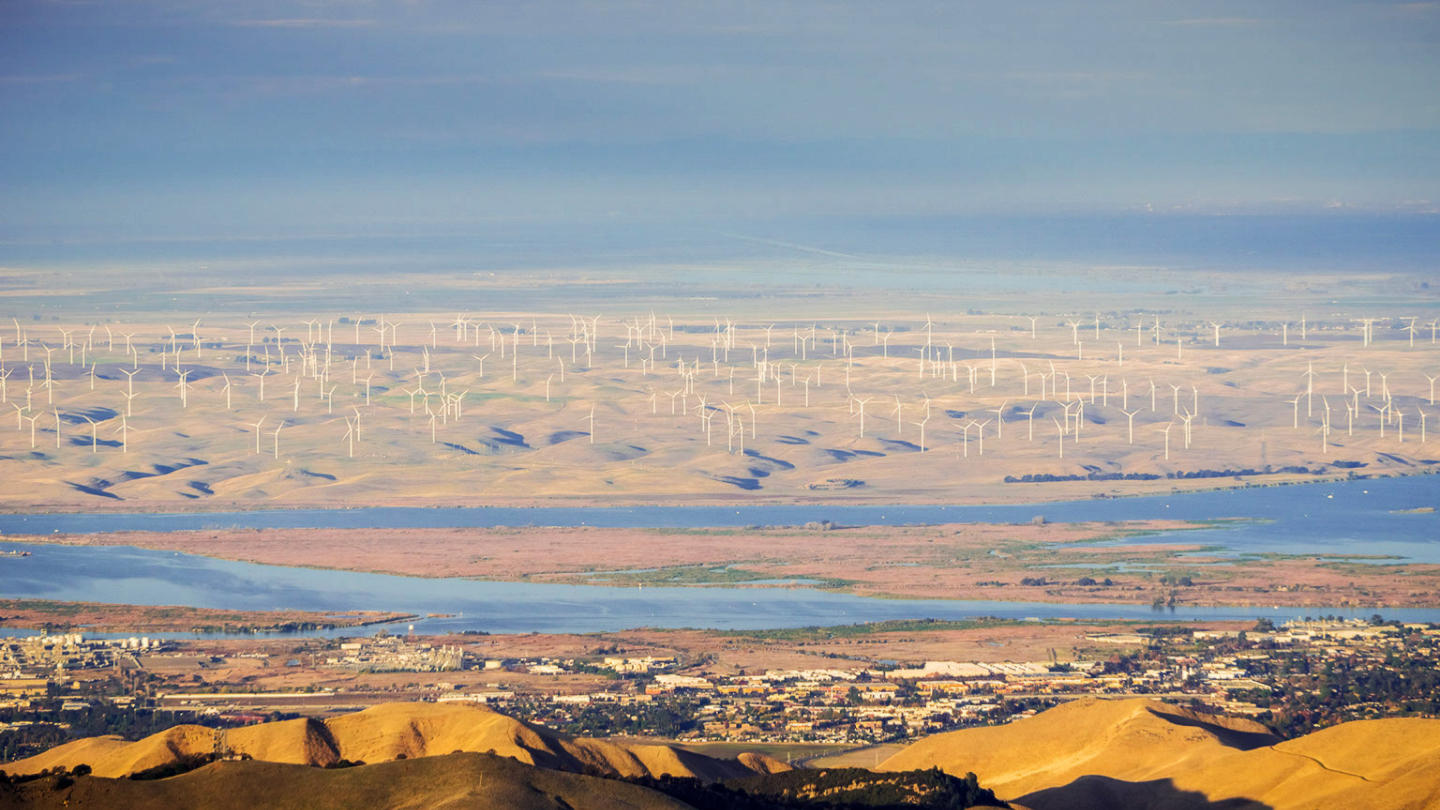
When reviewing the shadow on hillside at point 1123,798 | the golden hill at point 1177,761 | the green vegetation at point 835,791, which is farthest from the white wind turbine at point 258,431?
the shadow on hillside at point 1123,798

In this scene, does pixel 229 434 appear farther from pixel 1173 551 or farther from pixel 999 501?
pixel 1173 551

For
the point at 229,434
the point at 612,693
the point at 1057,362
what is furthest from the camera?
the point at 1057,362

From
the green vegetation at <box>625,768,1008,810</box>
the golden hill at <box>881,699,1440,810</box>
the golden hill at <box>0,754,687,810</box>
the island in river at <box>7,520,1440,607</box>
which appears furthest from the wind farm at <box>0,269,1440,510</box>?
the golden hill at <box>0,754,687,810</box>

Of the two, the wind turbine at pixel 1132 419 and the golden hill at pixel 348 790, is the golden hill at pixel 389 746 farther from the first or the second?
the wind turbine at pixel 1132 419

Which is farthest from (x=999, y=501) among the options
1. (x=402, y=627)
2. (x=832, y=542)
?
(x=402, y=627)

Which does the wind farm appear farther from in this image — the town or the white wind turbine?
the town
